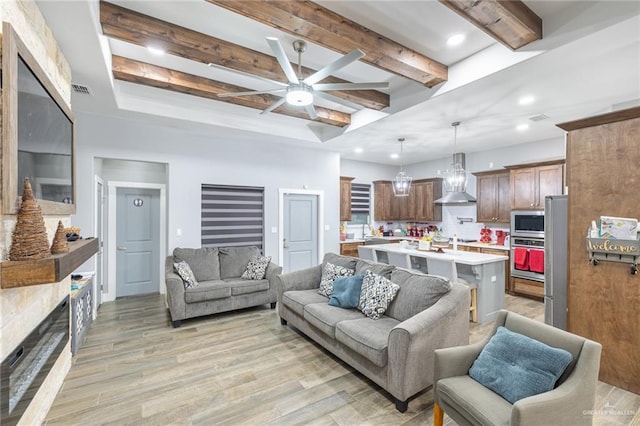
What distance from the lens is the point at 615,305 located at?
98.8 inches

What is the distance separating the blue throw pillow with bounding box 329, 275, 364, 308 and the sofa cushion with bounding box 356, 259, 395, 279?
0.55 ft

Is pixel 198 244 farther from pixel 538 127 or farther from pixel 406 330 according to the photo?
pixel 538 127

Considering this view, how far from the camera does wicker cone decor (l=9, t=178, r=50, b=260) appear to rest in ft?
5.24

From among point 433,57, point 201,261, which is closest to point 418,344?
point 433,57

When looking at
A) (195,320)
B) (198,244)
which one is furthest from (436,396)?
(198,244)

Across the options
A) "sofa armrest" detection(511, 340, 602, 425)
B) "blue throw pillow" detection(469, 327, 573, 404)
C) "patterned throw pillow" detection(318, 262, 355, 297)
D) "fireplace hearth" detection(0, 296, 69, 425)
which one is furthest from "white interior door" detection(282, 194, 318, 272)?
"sofa armrest" detection(511, 340, 602, 425)

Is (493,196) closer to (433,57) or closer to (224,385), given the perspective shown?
(433,57)

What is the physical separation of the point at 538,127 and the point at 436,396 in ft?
15.3

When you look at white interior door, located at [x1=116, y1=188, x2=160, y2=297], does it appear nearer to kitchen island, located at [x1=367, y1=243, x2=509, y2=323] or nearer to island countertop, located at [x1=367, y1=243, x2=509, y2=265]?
island countertop, located at [x1=367, y1=243, x2=509, y2=265]

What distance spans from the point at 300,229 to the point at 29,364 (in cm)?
444

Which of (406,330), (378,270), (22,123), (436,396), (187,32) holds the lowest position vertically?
(436,396)

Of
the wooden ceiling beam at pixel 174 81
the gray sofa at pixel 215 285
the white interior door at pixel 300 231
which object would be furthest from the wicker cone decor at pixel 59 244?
the white interior door at pixel 300 231

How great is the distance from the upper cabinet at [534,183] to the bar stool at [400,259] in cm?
242

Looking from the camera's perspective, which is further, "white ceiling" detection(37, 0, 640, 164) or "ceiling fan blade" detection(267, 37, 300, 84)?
"white ceiling" detection(37, 0, 640, 164)
